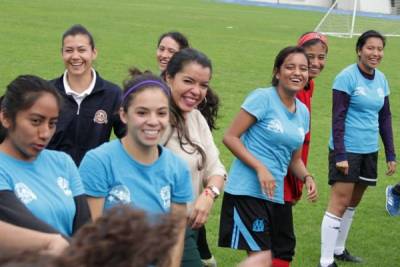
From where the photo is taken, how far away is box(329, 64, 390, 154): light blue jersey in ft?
20.7

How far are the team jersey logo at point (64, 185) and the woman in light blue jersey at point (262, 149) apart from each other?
6.61 feet

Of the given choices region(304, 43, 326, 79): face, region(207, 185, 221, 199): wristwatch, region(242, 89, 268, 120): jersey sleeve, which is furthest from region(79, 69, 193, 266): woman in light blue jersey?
region(304, 43, 326, 79): face

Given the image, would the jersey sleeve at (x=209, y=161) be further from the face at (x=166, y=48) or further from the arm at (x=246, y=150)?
the face at (x=166, y=48)

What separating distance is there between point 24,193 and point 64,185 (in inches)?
8.3

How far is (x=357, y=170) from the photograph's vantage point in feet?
21.1

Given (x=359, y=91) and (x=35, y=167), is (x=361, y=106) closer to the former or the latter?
(x=359, y=91)

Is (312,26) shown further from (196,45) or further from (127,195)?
(127,195)

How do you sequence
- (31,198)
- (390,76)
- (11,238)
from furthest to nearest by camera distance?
(390,76) < (31,198) < (11,238)

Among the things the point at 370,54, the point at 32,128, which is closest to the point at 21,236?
the point at 32,128

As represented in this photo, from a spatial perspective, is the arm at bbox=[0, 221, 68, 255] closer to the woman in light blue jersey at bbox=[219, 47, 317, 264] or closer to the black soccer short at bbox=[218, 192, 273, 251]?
the woman in light blue jersey at bbox=[219, 47, 317, 264]

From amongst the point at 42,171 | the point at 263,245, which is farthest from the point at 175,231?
the point at 263,245

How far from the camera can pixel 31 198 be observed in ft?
10.2

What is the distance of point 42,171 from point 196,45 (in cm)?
1855

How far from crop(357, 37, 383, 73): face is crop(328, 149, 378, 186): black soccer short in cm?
71
